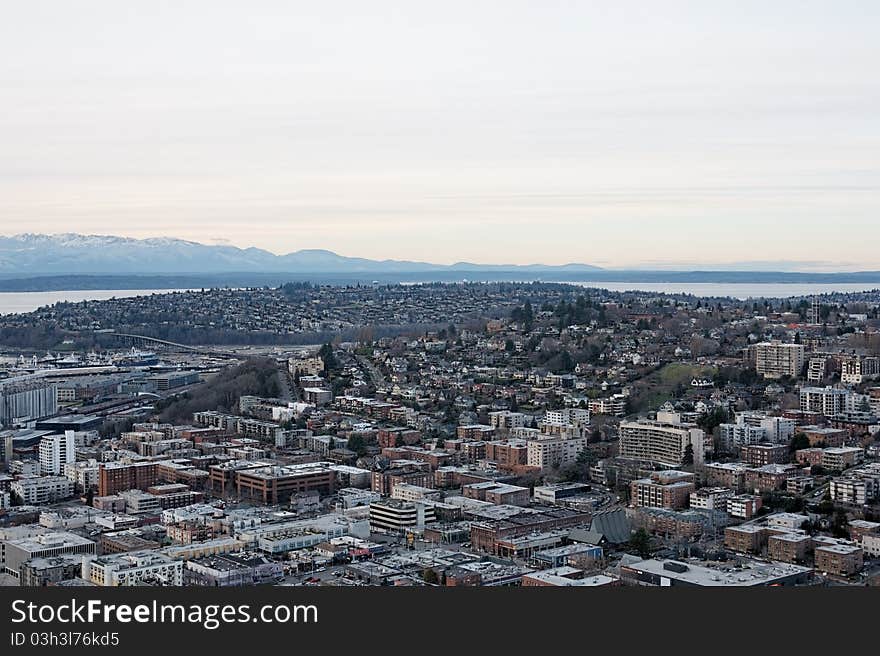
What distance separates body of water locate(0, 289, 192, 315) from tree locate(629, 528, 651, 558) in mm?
40579

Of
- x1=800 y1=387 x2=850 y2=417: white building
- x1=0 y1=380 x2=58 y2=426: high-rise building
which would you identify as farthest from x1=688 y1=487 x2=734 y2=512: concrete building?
x1=0 y1=380 x2=58 y2=426: high-rise building

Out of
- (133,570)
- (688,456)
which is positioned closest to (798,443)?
(688,456)

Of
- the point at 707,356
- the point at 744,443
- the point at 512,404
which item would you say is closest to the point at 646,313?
the point at 707,356

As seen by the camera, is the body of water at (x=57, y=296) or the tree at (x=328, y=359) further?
the body of water at (x=57, y=296)

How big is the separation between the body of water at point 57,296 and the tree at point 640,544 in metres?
40.6

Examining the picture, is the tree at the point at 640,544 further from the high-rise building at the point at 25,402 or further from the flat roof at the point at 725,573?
the high-rise building at the point at 25,402

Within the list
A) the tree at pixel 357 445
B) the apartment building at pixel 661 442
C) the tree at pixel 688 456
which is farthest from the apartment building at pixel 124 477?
the tree at pixel 688 456

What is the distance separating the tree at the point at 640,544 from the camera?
352 inches

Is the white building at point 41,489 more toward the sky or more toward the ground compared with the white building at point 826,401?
more toward the ground

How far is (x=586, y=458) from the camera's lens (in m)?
12.9

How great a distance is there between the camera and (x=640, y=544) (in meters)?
9.00

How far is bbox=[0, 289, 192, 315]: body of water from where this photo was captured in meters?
49.6

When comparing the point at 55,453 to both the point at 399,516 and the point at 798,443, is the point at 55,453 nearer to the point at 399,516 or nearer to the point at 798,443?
the point at 399,516

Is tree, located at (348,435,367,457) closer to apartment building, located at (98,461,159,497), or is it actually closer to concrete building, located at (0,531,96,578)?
apartment building, located at (98,461,159,497)
